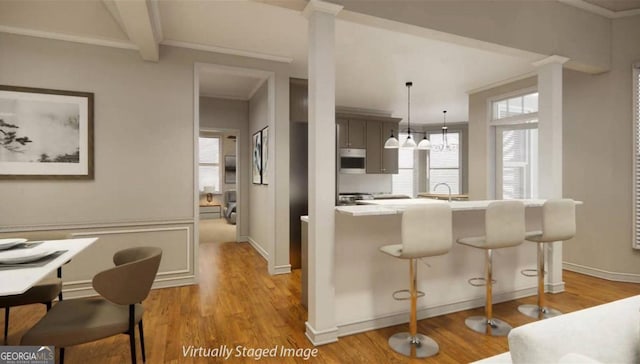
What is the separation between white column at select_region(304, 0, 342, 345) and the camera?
238cm

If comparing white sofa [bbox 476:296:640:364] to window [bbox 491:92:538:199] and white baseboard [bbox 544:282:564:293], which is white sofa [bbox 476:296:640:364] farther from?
window [bbox 491:92:538:199]

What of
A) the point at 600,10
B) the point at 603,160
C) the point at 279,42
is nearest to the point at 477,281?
the point at 603,160

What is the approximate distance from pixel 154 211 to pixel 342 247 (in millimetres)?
2323

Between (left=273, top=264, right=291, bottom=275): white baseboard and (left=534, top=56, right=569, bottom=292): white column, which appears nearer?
(left=534, top=56, right=569, bottom=292): white column

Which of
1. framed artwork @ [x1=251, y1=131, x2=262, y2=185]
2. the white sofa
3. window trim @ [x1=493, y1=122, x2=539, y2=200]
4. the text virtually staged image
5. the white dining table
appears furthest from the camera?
window trim @ [x1=493, y1=122, x2=539, y2=200]

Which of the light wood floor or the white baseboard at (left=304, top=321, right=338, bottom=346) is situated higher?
the white baseboard at (left=304, top=321, right=338, bottom=346)

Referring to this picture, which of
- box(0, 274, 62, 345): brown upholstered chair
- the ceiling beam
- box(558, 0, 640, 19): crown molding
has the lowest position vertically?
box(0, 274, 62, 345): brown upholstered chair

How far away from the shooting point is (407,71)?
184 inches

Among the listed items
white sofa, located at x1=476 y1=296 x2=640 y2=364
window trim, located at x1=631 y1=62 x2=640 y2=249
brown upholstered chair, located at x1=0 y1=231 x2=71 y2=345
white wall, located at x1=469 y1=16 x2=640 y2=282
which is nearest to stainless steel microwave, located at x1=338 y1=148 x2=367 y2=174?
white wall, located at x1=469 y1=16 x2=640 y2=282

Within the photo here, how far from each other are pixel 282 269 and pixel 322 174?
225cm

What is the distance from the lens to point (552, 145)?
11.4 ft

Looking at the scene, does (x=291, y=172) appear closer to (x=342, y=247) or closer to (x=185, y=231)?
(x=185, y=231)

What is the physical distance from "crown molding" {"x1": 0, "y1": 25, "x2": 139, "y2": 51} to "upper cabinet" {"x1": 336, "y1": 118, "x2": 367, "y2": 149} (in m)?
4.19

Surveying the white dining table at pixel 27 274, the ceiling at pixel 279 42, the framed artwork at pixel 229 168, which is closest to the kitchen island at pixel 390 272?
the white dining table at pixel 27 274
